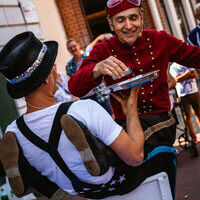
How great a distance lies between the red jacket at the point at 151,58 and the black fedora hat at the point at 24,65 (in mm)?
404

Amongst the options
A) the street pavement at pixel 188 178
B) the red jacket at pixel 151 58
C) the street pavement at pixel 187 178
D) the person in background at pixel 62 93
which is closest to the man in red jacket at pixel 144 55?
the red jacket at pixel 151 58

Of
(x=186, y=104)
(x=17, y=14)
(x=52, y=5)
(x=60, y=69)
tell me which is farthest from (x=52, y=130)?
(x=52, y=5)

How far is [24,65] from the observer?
182 cm

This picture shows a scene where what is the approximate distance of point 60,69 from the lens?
25.5ft

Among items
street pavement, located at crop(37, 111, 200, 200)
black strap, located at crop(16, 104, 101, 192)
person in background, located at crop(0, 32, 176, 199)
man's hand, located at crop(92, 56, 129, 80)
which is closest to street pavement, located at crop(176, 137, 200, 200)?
street pavement, located at crop(37, 111, 200, 200)

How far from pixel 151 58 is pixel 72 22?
6.91m

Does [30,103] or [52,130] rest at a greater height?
[30,103]

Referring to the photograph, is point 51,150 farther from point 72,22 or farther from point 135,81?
point 72,22

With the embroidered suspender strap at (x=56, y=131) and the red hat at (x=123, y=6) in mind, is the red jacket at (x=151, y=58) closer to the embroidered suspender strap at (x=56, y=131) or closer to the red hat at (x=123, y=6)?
the red hat at (x=123, y=6)

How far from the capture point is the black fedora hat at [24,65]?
5.92ft

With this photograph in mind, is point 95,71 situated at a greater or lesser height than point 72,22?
lesser

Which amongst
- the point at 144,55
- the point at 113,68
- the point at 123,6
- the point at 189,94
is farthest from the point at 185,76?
the point at 113,68

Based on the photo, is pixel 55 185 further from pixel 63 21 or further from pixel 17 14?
pixel 63 21

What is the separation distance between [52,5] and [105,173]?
7411 millimetres
